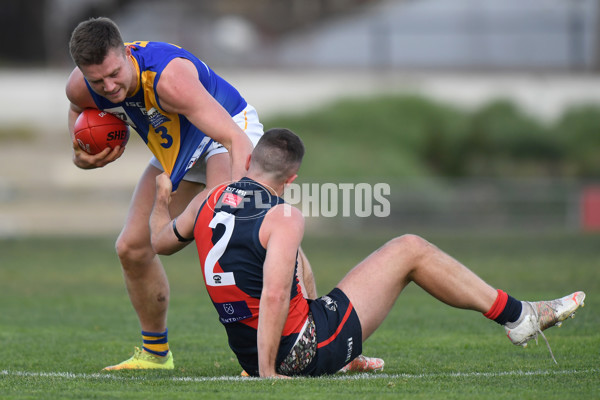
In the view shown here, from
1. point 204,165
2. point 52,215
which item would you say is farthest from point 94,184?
point 204,165

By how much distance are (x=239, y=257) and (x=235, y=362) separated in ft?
5.11

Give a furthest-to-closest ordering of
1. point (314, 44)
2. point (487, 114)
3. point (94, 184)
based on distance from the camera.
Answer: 1. point (314, 44)
2. point (487, 114)
3. point (94, 184)

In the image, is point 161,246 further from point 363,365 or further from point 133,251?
point 363,365

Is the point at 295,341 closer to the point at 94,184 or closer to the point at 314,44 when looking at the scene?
the point at 94,184

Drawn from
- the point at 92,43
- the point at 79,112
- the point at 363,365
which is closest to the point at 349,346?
the point at 363,365

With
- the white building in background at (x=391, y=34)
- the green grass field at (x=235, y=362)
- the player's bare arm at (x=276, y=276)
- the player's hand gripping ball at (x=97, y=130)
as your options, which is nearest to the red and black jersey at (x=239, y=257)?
the player's bare arm at (x=276, y=276)

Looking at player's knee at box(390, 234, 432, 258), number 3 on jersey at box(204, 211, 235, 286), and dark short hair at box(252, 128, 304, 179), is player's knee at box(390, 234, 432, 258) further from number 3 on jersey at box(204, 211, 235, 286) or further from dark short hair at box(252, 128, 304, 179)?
number 3 on jersey at box(204, 211, 235, 286)

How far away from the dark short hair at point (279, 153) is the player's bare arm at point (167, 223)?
46 centimetres

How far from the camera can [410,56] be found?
33.4m

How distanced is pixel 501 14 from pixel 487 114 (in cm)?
494

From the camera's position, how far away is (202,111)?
5270 mm

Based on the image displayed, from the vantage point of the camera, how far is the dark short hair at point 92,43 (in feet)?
16.7

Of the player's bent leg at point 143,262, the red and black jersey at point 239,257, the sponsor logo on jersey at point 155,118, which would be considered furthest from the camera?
the player's bent leg at point 143,262

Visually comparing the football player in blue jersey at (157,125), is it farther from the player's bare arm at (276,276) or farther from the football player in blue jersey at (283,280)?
the player's bare arm at (276,276)
